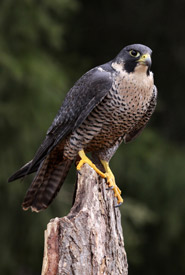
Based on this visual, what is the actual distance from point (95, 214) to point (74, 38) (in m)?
6.63

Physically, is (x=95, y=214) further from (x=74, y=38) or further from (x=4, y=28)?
(x=74, y=38)

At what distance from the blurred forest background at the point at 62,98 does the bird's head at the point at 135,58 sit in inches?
→ 114

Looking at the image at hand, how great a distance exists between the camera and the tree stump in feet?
10.6

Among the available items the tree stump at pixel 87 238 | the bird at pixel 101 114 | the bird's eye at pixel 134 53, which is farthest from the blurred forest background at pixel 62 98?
the tree stump at pixel 87 238

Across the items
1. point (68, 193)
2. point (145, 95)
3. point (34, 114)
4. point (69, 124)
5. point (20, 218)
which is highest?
point (145, 95)

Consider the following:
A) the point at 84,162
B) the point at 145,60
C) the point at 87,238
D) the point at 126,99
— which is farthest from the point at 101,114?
the point at 87,238

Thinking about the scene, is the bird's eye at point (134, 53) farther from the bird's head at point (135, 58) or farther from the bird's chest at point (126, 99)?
the bird's chest at point (126, 99)

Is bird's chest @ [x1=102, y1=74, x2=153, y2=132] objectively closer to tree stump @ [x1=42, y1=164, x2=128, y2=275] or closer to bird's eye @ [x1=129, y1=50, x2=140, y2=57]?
bird's eye @ [x1=129, y1=50, x2=140, y2=57]

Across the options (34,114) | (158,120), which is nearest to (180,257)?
(158,120)

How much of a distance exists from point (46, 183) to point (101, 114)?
680 millimetres

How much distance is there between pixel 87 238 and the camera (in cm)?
333

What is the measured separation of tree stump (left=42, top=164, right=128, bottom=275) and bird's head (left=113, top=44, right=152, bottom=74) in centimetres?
81

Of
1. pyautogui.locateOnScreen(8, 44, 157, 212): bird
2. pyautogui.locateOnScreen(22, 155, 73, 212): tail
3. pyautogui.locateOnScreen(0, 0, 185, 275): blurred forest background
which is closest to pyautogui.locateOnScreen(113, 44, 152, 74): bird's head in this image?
pyautogui.locateOnScreen(8, 44, 157, 212): bird

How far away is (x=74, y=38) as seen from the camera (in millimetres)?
9820
